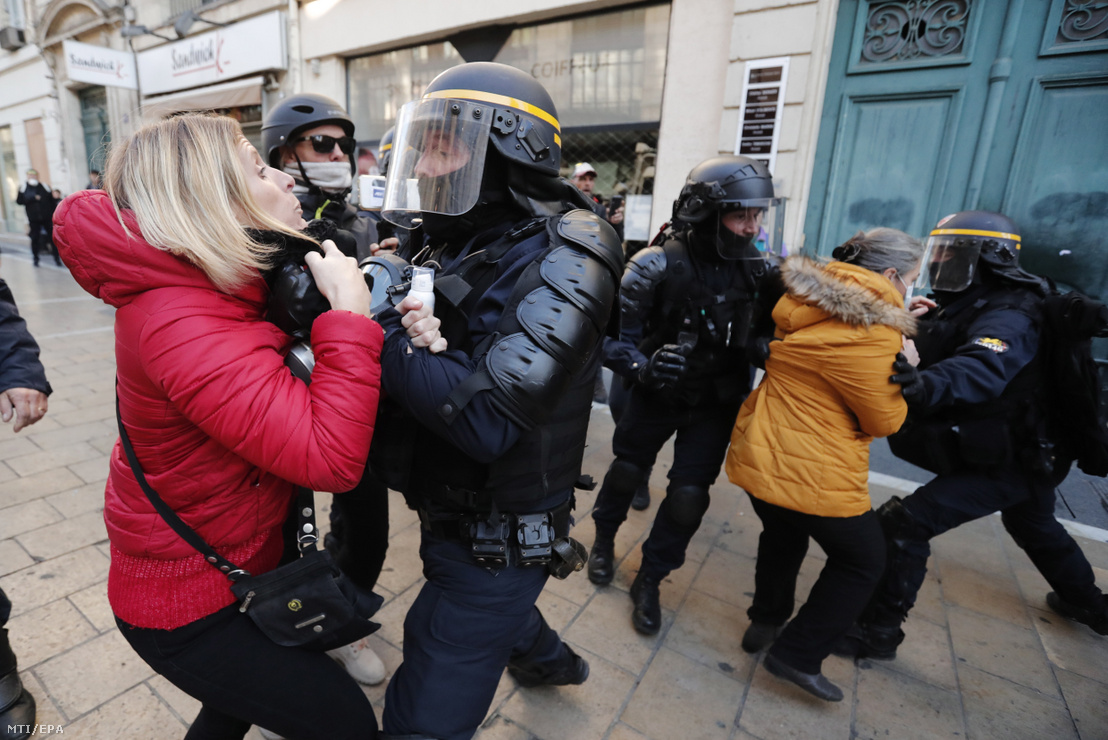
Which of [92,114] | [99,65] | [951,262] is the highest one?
[99,65]

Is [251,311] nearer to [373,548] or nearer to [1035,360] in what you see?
[373,548]

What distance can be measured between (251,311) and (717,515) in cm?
310

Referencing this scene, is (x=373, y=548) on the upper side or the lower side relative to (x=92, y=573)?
upper

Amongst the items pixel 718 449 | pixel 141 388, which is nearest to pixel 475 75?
pixel 141 388

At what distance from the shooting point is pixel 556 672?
1954 millimetres

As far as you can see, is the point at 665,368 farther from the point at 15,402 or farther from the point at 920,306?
the point at 15,402

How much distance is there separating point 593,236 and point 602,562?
1.96 metres

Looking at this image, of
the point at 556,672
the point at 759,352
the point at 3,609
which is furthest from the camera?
the point at 759,352

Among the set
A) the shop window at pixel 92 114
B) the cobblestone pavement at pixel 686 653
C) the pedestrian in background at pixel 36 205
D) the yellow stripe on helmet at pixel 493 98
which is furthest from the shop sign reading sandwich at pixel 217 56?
the yellow stripe on helmet at pixel 493 98

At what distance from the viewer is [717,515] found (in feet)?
11.7

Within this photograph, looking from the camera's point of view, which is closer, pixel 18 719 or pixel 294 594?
pixel 294 594

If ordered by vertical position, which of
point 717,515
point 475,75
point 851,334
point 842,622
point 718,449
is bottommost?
point 717,515

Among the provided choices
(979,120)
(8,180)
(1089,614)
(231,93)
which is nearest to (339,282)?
(1089,614)

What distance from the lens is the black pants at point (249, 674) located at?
1.18m
